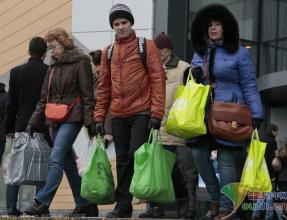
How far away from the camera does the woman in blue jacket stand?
6938 millimetres

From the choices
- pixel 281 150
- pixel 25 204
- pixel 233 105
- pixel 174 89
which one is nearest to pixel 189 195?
pixel 174 89

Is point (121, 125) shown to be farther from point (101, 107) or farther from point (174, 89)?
point (174, 89)

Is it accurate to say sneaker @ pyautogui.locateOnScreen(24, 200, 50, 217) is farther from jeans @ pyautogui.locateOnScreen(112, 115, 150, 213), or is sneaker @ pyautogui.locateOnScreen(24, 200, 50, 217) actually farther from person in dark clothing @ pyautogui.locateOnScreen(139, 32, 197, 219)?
person in dark clothing @ pyautogui.locateOnScreen(139, 32, 197, 219)

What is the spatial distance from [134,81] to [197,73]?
0.60 m

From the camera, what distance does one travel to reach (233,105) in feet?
22.7

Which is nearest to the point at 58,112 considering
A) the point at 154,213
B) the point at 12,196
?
the point at 154,213

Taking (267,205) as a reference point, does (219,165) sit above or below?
above

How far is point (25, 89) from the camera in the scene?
882cm

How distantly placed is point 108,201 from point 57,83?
4.84 feet

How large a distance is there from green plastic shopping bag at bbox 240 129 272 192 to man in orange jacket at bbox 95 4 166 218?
94 cm

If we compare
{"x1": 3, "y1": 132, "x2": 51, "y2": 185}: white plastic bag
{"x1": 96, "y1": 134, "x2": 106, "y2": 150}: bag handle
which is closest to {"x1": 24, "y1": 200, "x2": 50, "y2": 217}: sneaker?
{"x1": 3, "y1": 132, "x2": 51, "y2": 185}: white plastic bag

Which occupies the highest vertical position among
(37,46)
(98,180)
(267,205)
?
(37,46)

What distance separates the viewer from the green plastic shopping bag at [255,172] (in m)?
6.63

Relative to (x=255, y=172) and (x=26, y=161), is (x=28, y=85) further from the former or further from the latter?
(x=255, y=172)
